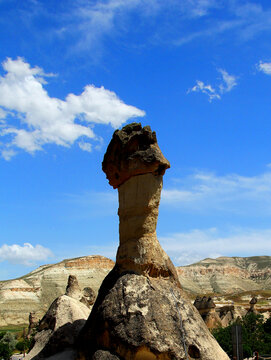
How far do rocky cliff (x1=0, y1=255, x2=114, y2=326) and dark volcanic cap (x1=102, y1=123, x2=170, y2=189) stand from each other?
61251 mm

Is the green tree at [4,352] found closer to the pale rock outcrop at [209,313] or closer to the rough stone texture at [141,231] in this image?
the pale rock outcrop at [209,313]

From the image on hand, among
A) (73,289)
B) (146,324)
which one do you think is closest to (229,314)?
(73,289)

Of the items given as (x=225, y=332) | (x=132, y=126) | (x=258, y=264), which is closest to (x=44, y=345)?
(x=132, y=126)

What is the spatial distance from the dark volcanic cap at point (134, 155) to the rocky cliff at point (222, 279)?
95403 mm

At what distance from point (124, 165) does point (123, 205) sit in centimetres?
84

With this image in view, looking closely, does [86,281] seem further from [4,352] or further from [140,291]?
[140,291]

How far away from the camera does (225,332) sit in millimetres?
21250

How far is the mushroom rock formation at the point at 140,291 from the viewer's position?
7.32 m

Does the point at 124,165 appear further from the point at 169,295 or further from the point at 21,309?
the point at 21,309

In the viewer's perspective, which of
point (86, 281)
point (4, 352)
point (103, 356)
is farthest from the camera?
point (86, 281)

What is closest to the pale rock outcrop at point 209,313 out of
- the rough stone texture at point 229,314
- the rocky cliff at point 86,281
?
the rough stone texture at point 229,314

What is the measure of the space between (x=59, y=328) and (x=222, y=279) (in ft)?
346

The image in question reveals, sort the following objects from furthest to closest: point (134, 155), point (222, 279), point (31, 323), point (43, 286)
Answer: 1. point (222, 279)
2. point (43, 286)
3. point (31, 323)
4. point (134, 155)

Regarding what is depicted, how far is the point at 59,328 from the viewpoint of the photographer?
1012 cm
